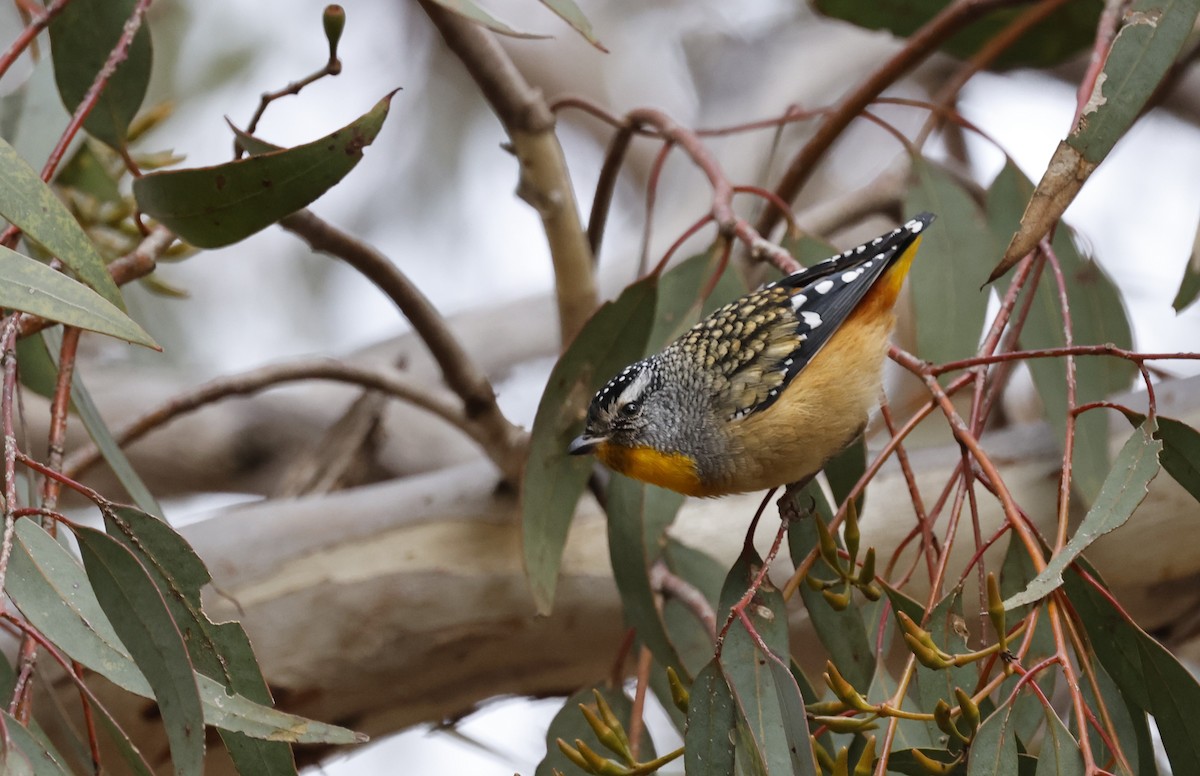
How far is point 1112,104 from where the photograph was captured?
1.55 m

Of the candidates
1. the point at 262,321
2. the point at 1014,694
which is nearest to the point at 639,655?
the point at 1014,694

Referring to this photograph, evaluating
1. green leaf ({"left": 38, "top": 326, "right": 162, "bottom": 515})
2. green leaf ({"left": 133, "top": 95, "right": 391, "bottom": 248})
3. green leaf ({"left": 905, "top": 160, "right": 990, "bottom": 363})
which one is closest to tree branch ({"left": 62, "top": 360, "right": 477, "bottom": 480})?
green leaf ({"left": 38, "top": 326, "right": 162, "bottom": 515})

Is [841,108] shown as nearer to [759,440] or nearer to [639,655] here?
[759,440]

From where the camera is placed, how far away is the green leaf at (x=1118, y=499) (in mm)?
1258

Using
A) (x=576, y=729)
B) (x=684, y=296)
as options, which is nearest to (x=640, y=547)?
(x=576, y=729)

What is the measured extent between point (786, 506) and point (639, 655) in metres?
0.51

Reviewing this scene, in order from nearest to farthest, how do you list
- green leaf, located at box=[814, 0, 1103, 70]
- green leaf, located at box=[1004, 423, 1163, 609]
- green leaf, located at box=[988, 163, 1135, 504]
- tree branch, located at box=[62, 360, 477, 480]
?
green leaf, located at box=[1004, 423, 1163, 609]
green leaf, located at box=[988, 163, 1135, 504]
tree branch, located at box=[62, 360, 477, 480]
green leaf, located at box=[814, 0, 1103, 70]

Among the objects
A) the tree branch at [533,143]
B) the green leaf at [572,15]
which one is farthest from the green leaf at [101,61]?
the green leaf at [572,15]

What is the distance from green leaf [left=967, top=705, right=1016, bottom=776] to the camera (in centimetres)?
129

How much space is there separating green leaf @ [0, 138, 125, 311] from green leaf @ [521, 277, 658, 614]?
86 centimetres

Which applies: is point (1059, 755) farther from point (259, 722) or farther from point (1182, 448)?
point (259, 722)

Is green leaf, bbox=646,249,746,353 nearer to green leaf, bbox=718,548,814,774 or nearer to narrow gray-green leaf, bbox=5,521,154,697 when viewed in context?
green leaf, bbox=718,548,814,774

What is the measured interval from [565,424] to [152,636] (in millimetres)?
992

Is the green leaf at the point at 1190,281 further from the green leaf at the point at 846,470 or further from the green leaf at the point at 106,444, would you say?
the green leaf at the point at 106,444
